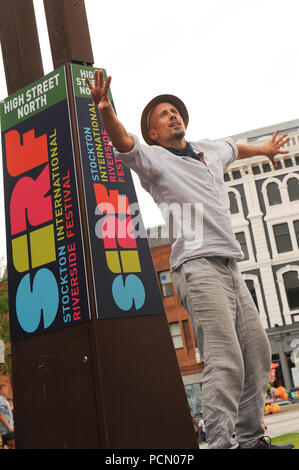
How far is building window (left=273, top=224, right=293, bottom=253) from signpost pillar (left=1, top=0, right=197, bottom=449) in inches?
1117

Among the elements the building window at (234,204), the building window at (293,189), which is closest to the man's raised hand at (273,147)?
the building window at (234,204)

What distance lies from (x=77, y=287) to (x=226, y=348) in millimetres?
1601

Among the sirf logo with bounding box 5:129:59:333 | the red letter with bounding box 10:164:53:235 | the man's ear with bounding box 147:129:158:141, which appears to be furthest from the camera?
the red letter with bounding box 10:164:53:235

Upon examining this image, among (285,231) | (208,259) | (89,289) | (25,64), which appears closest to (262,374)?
(208,259)

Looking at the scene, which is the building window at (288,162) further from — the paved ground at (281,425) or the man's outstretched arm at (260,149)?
the man's outstretched arm at (260,149)

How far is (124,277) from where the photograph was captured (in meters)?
4.55

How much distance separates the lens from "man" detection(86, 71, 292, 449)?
2980mm

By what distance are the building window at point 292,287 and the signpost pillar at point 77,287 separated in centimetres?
2777

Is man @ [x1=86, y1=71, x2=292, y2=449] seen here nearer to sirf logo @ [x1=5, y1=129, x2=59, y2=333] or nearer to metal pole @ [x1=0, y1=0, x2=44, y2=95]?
sirf logo @ [x1=5, y1=129, x2=59, y2=333]

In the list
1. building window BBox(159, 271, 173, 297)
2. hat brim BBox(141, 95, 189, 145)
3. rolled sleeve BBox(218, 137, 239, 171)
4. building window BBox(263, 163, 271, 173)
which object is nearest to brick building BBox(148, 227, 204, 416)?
building window BBox(159, 271, 173, 297)

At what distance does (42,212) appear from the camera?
15.4 feet

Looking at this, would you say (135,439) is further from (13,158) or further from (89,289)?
(13,158)

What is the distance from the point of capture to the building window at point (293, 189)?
32875 millimetres

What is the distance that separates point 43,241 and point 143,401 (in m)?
1.41
